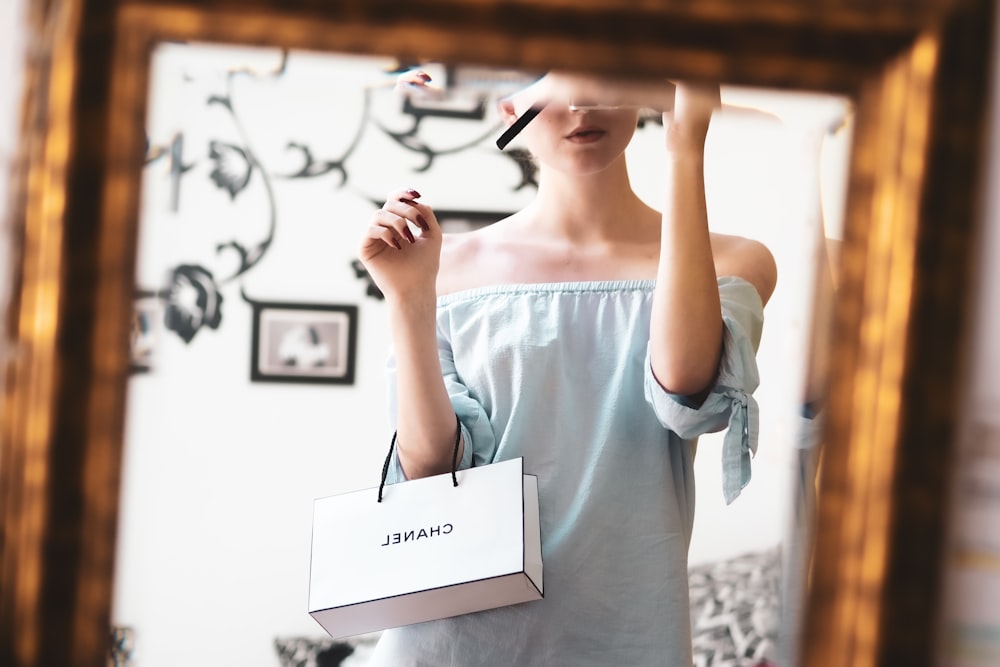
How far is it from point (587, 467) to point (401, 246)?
154mm

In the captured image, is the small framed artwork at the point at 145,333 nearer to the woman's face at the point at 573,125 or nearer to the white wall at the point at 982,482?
the woman's face at the point at 573,125

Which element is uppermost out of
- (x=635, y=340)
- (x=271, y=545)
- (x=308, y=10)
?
(x=308, y=10)

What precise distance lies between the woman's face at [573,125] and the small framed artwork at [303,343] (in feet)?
0.44

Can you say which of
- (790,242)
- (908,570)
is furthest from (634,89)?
(908,570)

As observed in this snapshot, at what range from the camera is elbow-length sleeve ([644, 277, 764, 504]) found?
41 cm

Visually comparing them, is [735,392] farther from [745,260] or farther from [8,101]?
[8,101]

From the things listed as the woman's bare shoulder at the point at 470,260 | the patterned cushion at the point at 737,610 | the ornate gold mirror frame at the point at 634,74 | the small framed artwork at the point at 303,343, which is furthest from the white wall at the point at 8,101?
the patterned cushion at the point at 737,610

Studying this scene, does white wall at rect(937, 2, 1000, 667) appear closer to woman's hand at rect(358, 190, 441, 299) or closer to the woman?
the woman

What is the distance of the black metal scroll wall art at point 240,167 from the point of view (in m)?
0.35

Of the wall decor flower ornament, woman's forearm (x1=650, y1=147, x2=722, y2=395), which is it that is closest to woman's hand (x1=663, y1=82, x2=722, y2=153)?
woman's forearm (x1=650, y1=147, x2=722, y2=395)

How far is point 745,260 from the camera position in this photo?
0.41 m

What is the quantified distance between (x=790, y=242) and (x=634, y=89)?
0.35ft

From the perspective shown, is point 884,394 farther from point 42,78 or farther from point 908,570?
point 42,78

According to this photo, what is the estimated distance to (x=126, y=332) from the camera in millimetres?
309
